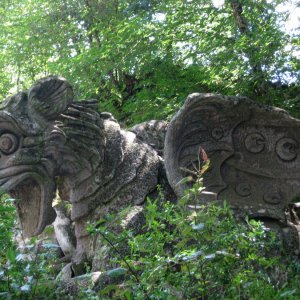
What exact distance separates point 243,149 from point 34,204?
1380 millimetres

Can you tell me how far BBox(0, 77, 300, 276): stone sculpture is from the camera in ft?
11.8

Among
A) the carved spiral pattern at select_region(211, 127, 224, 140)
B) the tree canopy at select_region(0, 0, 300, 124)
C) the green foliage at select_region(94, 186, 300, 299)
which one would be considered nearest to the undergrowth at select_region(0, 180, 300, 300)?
the green foliage at select_region(94, 186, 300, 299)

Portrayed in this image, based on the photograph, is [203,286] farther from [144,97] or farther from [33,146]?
[144,97]

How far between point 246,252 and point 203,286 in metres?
0.27

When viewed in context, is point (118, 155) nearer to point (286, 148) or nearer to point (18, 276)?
point (286, 148)

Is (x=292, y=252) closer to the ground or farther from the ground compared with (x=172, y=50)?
closer to the ground

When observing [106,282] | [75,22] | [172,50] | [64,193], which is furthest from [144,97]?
[106,282]

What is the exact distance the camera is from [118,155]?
12.4ft

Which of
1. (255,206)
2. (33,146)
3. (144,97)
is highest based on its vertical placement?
(144,97)

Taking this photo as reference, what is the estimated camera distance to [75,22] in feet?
40.5

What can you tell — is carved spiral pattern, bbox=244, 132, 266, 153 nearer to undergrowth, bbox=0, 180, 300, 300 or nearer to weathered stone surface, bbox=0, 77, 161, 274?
weathered stone surface, bbox=0, 77, 161, 274

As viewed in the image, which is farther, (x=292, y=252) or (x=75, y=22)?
(x=75, y=22)

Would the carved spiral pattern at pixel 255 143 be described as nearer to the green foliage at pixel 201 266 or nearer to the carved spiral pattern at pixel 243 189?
the carved spiral pattern at pixel 243 189

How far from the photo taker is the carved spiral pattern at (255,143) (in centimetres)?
391
